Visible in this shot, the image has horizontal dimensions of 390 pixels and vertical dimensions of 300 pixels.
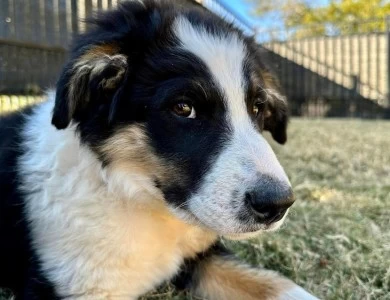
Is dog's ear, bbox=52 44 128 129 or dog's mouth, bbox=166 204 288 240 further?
dog's ear, bbox=52 44 128 129

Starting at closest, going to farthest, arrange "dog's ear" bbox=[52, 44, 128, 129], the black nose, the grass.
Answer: the black nose < "dog's ear" bbox=[52, 44, 128, 129] < the grass

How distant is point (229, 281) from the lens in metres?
2.18

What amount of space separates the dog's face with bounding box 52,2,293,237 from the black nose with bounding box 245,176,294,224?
19 mm

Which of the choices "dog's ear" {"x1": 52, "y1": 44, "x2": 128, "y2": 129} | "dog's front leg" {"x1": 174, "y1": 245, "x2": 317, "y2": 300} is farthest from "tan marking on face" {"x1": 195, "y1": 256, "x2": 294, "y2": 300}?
"dog's ear" {"x1": 52, "y1": 44, "x2": 128, "y2": 129}

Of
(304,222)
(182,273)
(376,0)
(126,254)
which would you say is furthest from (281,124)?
(376,0)

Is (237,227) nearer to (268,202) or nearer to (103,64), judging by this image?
(268,202)

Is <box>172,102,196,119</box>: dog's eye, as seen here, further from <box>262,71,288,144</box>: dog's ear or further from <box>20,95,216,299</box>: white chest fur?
<box>262,71,288,144</box>: dog's ear

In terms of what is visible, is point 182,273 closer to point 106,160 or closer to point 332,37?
point 106,160

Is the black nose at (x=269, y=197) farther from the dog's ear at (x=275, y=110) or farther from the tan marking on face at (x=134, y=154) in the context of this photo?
the dog's ear at (x=275, y=110)

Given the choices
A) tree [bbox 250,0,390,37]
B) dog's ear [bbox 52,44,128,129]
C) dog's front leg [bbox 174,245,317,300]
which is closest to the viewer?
dog's ear [bbox 52,44,128,129]

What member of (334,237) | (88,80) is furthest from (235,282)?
(88,80)

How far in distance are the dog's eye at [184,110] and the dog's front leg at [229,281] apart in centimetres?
75

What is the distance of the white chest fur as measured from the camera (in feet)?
6.23

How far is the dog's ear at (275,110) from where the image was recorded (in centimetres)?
245
